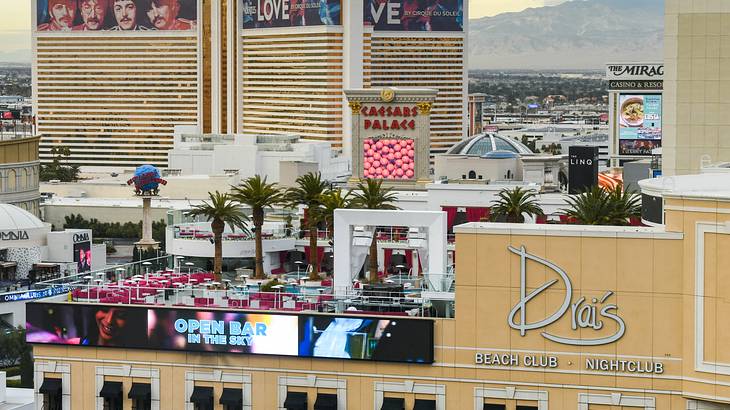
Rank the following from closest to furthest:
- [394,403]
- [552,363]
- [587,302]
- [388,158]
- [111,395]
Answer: [587,302]
[552,363]
[394,403]
[111,395]
[388,158]

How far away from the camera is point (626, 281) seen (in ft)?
158

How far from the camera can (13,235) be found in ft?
424

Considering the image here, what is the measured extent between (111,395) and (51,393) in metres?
1.77

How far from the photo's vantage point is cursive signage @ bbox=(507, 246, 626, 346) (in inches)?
1896

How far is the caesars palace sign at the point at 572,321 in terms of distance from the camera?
48.1 meters

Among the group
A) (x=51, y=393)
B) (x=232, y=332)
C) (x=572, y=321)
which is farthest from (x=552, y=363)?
(x=51, y=393)

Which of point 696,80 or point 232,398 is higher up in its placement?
point 696,80

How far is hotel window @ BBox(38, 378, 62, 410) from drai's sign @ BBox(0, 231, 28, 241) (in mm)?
76822

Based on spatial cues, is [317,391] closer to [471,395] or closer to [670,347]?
[471,395]

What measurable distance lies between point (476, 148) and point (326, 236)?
5930 cm

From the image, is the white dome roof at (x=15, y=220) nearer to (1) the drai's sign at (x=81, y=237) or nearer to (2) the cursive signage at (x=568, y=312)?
(1) the drai's sign at (x=81, y=237)

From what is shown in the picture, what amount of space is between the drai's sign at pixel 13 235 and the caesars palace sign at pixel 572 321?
8374 cm

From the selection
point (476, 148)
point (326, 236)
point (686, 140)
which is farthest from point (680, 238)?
point (476, 148)

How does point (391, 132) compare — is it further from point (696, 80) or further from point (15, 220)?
point (696, 80)
